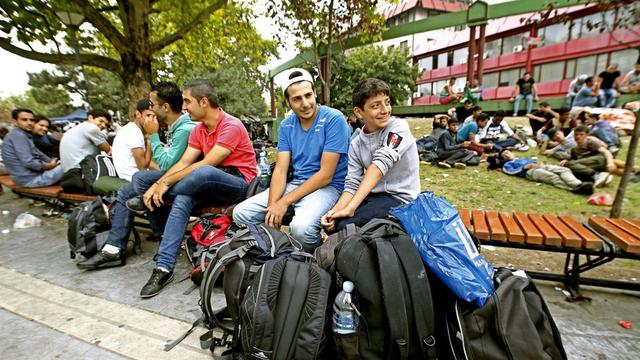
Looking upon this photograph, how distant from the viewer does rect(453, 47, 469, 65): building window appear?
2633 cm

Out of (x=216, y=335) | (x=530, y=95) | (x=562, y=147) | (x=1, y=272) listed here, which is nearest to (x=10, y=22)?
(x=1, y=272)

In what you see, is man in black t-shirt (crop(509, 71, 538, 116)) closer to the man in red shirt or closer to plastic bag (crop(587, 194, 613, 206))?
plastic bag (crop(587, 194, 613, 206))

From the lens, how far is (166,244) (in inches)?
104

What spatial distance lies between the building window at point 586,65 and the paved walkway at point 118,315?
2258 centimetres

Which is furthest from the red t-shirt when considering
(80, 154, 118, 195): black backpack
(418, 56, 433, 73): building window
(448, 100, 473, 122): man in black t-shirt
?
(418, 56, 433, 73): building window

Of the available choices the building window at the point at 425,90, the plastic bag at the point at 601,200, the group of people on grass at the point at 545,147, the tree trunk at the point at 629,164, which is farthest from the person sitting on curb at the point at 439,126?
the building window at the point at 425,90

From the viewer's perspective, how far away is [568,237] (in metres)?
2.20

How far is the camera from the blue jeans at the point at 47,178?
4535 millimetres

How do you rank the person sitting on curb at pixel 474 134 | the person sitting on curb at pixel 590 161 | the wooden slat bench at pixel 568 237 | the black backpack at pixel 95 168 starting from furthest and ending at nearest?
the person sitting on curb at pixel 474 134 < the person sitting on curb at pixel 590 161 < the black backpack at pixel 95 168 < the wooden slat bench at pixel 568 237

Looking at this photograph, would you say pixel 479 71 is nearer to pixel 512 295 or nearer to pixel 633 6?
pixel 633 6

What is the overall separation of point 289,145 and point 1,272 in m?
2.93

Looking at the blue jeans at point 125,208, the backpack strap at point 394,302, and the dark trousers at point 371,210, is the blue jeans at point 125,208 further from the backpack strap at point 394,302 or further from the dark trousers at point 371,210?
the backpack strap at point 394,302

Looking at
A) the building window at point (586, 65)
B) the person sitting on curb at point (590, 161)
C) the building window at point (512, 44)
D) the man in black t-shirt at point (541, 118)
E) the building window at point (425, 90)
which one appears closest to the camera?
the person sitting on curb at point (590, 161)

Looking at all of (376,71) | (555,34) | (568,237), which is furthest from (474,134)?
(376,71)
